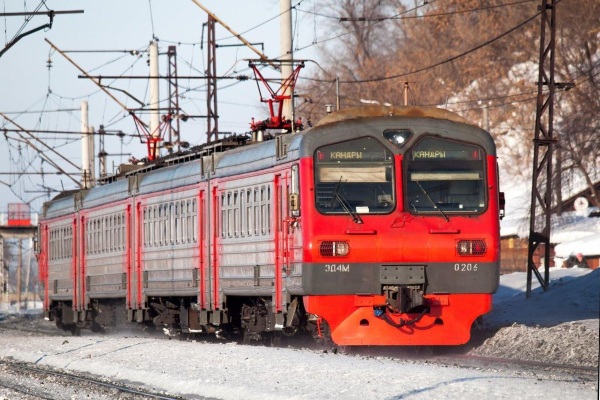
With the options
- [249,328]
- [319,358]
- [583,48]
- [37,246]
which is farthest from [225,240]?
[583,48]

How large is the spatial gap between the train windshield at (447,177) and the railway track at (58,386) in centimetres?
491

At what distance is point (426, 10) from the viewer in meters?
83.9

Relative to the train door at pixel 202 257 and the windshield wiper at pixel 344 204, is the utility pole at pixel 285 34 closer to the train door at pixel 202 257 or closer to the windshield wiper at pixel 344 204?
the train door at pixel 202 257

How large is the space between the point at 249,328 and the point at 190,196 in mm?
3162

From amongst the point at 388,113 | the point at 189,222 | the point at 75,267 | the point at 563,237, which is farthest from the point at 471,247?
the point at 563,237

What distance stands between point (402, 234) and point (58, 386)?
5046 millimetres

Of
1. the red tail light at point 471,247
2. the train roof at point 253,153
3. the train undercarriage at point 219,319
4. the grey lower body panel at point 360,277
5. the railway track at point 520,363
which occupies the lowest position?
the railway track at point 520,363

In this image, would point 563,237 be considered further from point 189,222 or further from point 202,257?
point 202,257

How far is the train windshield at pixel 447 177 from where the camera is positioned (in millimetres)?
18484

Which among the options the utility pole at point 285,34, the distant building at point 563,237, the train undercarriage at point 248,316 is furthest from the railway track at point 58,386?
the distant building at point 563,237

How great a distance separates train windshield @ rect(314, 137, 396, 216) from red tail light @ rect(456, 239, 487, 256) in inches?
43.0

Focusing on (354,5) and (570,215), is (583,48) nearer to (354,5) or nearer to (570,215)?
(570,215)

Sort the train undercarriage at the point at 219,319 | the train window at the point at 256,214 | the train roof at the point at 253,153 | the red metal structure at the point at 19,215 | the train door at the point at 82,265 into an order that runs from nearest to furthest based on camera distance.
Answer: the train roof at the point at 253,153 → the train undercarriage at the point at 219,319 → the train window at the point at 256,214 → the train door at the point at 82,265 → the red metal structure at the point at 19,215

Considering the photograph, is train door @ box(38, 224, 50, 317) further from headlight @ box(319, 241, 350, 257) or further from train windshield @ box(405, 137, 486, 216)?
train windshield @ box(405, 137, 486, 216)
